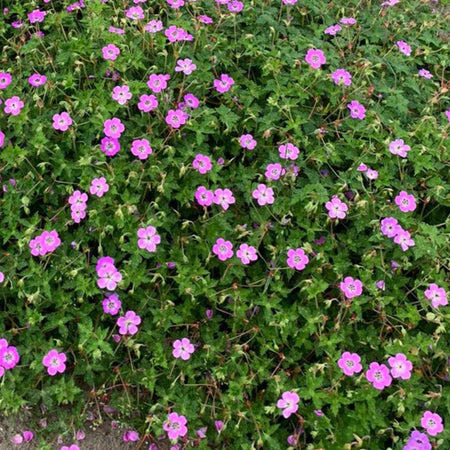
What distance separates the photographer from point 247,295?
9.92ft

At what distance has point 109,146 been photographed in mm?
3203

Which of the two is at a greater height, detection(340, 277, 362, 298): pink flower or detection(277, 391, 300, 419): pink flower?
detection(340, 277, 362, 298): pink flower

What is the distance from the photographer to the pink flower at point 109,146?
3193 mm

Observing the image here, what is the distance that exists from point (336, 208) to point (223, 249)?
2.27 feet

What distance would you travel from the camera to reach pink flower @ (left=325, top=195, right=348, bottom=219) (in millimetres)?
3166

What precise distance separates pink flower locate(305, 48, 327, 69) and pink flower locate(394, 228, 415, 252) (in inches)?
48.9

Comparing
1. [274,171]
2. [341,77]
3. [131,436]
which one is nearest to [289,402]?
[131,436]

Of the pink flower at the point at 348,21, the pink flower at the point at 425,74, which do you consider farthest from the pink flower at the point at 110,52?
the pink flower at the point at 425,74

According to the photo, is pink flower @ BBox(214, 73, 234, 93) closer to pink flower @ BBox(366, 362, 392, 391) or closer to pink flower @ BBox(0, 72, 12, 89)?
pink flower @ BBox(0, 72, 12, 89)

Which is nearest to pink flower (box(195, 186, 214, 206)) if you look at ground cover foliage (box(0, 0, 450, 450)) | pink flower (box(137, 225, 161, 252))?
ground cover foliage (box(0, 0, 450, 450))

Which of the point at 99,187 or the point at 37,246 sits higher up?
the point at 99,187

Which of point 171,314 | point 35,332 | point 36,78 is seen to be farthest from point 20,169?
point 171,314

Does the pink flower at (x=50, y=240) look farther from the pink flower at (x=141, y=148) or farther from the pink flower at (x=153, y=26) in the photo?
the pink flower at (x=153, y=26)

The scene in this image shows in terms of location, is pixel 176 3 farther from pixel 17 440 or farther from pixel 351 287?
pixel 17 440
